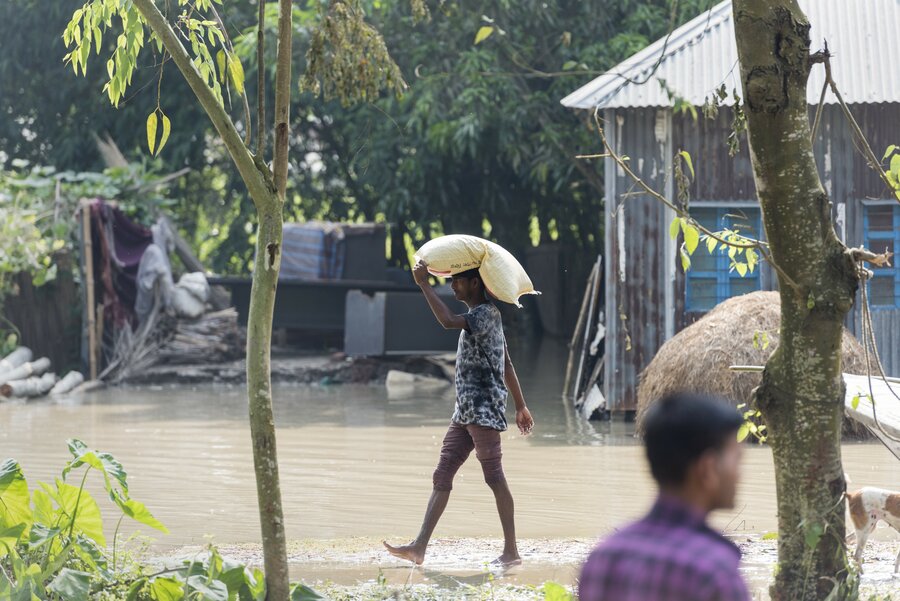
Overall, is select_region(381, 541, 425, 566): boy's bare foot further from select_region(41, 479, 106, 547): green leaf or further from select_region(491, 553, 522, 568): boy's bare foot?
select_region(41, 479, 106, 547): green leaf

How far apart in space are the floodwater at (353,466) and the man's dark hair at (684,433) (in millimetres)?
3352

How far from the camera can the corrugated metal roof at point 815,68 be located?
1230 centimetres

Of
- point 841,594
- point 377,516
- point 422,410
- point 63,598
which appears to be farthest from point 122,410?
point 841,594

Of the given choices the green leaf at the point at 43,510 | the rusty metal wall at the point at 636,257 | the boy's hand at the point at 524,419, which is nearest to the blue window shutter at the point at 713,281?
the rusty metal wall at the point at 636,257

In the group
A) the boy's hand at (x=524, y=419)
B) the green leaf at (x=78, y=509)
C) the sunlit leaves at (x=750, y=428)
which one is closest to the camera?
the green leaf at (x=78, y=509)

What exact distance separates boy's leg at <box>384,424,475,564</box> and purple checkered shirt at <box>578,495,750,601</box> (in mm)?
3787

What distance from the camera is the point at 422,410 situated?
1403cm

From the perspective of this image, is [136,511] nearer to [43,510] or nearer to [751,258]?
[43,510]

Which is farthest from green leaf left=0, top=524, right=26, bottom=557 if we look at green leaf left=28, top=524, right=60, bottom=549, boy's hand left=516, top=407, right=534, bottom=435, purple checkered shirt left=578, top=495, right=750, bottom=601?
purple checkered shirt left=578, top=495, right=750, bottom=601

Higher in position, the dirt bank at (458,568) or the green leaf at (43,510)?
the green leaf at (43,510)

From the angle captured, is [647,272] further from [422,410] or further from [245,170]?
[245,170]

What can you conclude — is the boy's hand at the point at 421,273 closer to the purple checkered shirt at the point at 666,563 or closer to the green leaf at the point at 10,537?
the green leaf at the point at 10,537

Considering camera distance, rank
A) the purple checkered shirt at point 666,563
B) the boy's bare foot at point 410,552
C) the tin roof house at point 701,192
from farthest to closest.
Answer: the tin roof house at point 701,192
the boy's bare foot at point 410,552
the purple checkered shirt at point 666,563

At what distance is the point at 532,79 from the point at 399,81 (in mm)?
12225
